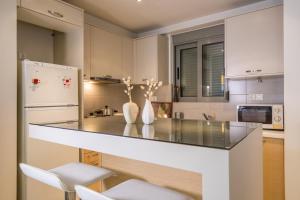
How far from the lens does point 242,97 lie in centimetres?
289

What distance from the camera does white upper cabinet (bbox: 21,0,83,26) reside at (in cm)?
213

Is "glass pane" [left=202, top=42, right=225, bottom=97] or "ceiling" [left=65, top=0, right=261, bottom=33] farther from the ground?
"ceiling" [left=65, top=0, right=261, bottom=33]

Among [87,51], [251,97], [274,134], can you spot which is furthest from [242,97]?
[87,51]

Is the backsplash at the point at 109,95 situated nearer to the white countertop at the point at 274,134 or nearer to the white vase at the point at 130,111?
the white countertop at the point at 274,134

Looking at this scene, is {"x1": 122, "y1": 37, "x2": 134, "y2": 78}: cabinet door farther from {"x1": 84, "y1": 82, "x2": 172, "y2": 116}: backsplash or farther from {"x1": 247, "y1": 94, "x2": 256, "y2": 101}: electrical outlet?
{"x1": 247, "y1": 94, "x2": 256, "y2": 101}: electrical outlet

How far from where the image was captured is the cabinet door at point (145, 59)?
11.3 feet

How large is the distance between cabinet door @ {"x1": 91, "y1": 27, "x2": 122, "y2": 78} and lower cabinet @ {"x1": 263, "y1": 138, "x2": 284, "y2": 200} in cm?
225

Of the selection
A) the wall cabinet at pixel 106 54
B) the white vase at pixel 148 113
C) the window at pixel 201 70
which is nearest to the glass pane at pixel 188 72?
the window at pixel 201 70

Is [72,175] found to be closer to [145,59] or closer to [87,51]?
[87,51]

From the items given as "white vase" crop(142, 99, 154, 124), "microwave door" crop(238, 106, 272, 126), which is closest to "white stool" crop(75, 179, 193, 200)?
"white vase" crop(142, 99, 154, 124)

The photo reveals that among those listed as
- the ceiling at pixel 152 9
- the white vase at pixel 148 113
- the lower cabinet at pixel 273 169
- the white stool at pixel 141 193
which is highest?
the ceiling at pixel 152 9
